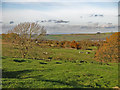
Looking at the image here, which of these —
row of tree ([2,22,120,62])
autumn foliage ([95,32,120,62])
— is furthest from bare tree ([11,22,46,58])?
autumn foliage ([95,32,120,62])

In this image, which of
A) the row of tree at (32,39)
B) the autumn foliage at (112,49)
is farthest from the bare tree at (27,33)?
the autumn foliage at (112,49)

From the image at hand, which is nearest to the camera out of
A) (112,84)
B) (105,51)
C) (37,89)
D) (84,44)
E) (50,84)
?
(37,89)

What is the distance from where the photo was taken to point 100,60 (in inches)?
1635

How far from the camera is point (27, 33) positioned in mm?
37094

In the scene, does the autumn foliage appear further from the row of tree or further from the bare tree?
the bare tree

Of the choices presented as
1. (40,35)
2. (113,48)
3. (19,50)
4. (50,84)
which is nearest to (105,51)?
(113,48)

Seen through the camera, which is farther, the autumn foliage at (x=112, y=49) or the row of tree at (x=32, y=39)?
the autumn foliage at (x=112, y=49)

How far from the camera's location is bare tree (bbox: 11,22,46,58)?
3675cm

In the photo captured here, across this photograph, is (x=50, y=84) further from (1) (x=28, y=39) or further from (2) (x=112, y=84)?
(1) (x=28, y=39)

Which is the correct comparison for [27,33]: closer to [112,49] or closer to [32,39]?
[32,39]

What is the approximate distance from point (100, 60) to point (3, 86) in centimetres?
3255

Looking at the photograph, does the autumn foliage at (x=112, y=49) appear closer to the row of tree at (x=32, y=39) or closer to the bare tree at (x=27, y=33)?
the row of tree at (x=32, y=39)

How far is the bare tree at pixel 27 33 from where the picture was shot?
3675cm

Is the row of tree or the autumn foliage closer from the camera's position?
the row of tree
